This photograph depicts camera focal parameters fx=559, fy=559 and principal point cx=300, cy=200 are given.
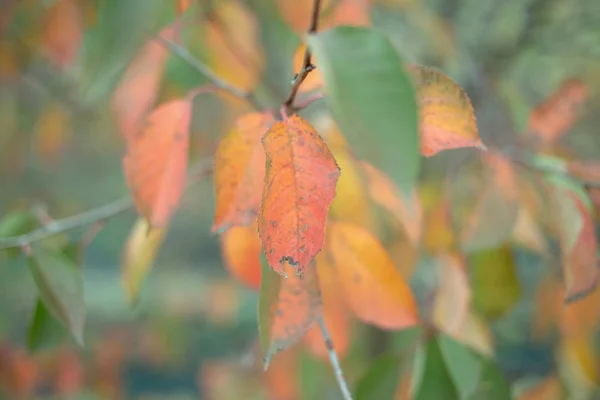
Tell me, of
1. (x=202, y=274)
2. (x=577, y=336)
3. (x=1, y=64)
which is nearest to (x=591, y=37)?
(x=577, y=336)

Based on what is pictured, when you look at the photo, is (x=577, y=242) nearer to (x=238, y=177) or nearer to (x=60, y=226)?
(x=238, y=177)

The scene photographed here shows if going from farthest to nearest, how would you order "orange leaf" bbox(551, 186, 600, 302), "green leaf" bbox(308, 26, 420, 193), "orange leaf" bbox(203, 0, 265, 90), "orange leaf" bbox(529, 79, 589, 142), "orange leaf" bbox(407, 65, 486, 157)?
1. "orange leaf" bbox(203, 0, 265, 90)
2. "orange leaf" bbox(529, 79, 589, 142)
3. "orange leaf" bbox(551, 186, 600, 302)
4. "orange leaf" bbox(407, 65, 486, 157)
5. "green leaf" bbox(308, 26, 420, 193)

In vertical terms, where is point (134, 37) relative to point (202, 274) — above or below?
above

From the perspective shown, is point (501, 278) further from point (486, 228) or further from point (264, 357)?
point (264, 357)

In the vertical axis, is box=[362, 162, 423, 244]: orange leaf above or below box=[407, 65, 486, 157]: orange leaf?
below

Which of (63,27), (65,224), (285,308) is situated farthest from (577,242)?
(63,27)

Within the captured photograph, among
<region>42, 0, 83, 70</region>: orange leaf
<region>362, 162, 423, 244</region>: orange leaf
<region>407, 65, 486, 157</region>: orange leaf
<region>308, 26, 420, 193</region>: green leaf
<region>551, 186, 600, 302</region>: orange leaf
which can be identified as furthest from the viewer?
<region>42, 0, 83, 70</region>: orange leaf

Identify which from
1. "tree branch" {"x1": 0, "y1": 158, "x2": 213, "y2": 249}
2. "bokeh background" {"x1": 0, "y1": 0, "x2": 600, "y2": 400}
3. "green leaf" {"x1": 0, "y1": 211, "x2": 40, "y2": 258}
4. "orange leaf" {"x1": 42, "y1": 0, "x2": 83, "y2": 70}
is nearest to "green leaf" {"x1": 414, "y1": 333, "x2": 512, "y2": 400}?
"bokeh background" {"x1": 0, "y1": 0, "x2": 600, "y2": 400}

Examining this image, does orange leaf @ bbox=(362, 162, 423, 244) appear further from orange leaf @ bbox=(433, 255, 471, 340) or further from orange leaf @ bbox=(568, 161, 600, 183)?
orange leaf @ bbox=(568, 161, 600, 183)
